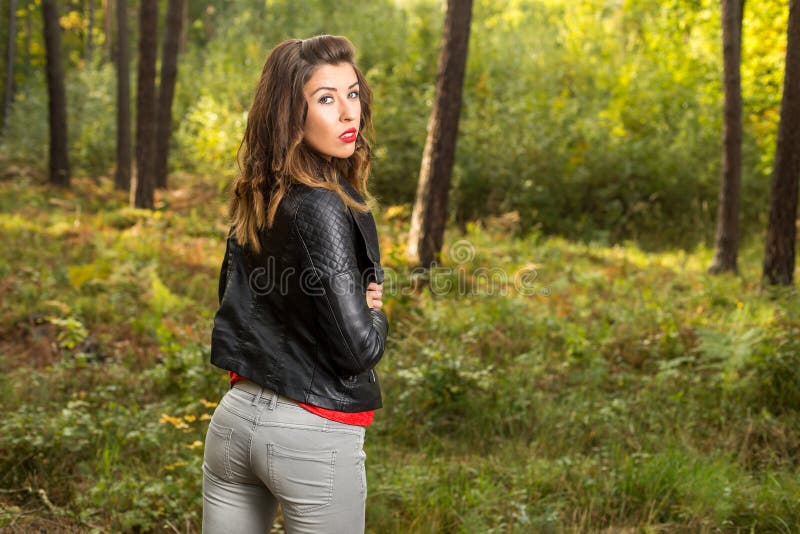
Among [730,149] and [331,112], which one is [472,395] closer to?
[331,112]

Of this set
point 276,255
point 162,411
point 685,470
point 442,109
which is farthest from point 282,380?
point 442,109

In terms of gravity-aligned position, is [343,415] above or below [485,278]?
above

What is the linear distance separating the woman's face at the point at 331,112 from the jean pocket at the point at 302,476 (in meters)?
0.92

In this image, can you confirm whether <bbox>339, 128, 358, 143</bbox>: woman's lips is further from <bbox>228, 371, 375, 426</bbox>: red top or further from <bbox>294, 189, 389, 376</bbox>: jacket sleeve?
<bbox>228, 371, 375, 426</bbox>: red top

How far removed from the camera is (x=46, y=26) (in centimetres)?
1770

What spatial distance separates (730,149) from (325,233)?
11.4 m

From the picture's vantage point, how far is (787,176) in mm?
9758

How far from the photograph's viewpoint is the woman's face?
2.44 metres

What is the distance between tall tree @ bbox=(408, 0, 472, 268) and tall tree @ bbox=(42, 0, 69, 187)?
10637 millimetres

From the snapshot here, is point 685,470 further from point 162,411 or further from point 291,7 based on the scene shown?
point 291,7

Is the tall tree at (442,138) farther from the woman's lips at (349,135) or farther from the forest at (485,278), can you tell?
the woman's lips at (349,135)

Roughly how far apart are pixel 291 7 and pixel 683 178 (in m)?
14.4

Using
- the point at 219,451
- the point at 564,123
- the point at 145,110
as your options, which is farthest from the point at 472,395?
the point at 564,123

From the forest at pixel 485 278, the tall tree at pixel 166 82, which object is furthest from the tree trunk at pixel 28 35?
the tall tree at pixel 166 82
